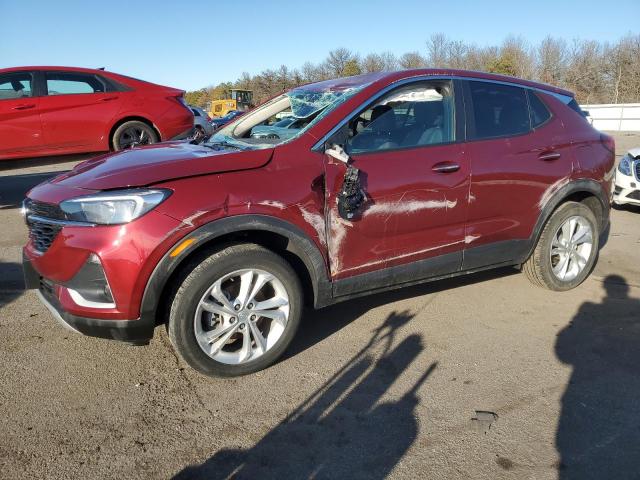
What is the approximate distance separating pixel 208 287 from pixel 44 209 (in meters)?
1.07

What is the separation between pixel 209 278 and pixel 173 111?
5.09m

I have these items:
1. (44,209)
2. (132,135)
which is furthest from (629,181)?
(44,209)

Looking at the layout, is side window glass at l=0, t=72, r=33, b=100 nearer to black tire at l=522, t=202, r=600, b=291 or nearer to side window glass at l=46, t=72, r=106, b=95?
side window glass at l=46, t=72, r=106, b=95

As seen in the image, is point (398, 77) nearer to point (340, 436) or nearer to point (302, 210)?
point (302, 210)

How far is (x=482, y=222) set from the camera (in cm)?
376

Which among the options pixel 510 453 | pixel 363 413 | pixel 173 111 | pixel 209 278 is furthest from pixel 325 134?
pixel 173 111

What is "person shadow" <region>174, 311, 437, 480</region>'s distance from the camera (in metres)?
2.31

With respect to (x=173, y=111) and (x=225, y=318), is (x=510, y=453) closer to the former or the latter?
(x=225, y=318)

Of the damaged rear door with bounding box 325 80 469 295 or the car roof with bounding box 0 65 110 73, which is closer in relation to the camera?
the damaged rear door with bounding box 325 80 469 295

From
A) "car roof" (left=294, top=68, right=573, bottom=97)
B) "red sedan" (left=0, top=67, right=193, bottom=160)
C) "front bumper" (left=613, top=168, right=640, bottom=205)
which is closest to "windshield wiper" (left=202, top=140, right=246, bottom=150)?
"car roof" (left=294, top=68, right=573, bottom=97)

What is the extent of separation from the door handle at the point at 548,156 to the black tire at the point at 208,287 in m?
2.25

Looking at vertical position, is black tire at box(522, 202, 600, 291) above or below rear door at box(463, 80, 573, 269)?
below

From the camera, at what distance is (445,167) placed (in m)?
3.50

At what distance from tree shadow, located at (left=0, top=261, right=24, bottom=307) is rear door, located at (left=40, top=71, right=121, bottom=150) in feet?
7.58
